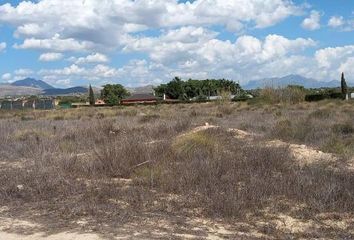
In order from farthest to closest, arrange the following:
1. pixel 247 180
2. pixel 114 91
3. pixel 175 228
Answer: pixel 114 91 → pixel 247 180 → pixel 175 228

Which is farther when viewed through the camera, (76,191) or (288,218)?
(76,191)

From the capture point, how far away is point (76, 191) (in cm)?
973

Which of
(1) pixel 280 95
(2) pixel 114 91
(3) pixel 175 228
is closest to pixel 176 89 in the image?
(2) pixel 114 91

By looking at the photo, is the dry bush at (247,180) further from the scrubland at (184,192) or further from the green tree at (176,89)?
the green tree at (176,89)

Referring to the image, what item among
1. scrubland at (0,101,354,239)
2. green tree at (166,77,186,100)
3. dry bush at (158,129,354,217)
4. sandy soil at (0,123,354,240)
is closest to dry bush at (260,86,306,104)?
scrubland at (0,101,354,239)

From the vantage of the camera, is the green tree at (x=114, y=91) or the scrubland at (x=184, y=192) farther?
the green tree at (x=114, y=91)

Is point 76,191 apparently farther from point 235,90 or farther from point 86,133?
point 235,90

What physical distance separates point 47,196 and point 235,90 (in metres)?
122

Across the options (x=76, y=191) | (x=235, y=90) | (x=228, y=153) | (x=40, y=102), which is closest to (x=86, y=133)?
(x=228, y=153)

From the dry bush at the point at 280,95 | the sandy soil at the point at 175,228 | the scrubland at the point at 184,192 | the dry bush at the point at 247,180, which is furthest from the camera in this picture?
the dry bush at the point at 280,95

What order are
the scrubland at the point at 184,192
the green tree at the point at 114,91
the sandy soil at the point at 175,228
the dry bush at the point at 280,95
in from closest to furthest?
the sandy soil at the point at 175,228
the scrubland at the point at 184,192
the dry bush at the point at 280,95
the green tree at the point at 114,91

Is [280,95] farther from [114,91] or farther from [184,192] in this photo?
[114,91]

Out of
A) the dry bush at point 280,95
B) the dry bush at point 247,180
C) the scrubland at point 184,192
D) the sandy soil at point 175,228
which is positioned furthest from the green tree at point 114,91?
the sandy soil at point 175,228

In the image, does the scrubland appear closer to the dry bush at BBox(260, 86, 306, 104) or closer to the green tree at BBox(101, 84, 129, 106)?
the dry bush at BBox(260, 86, 306, 104)
